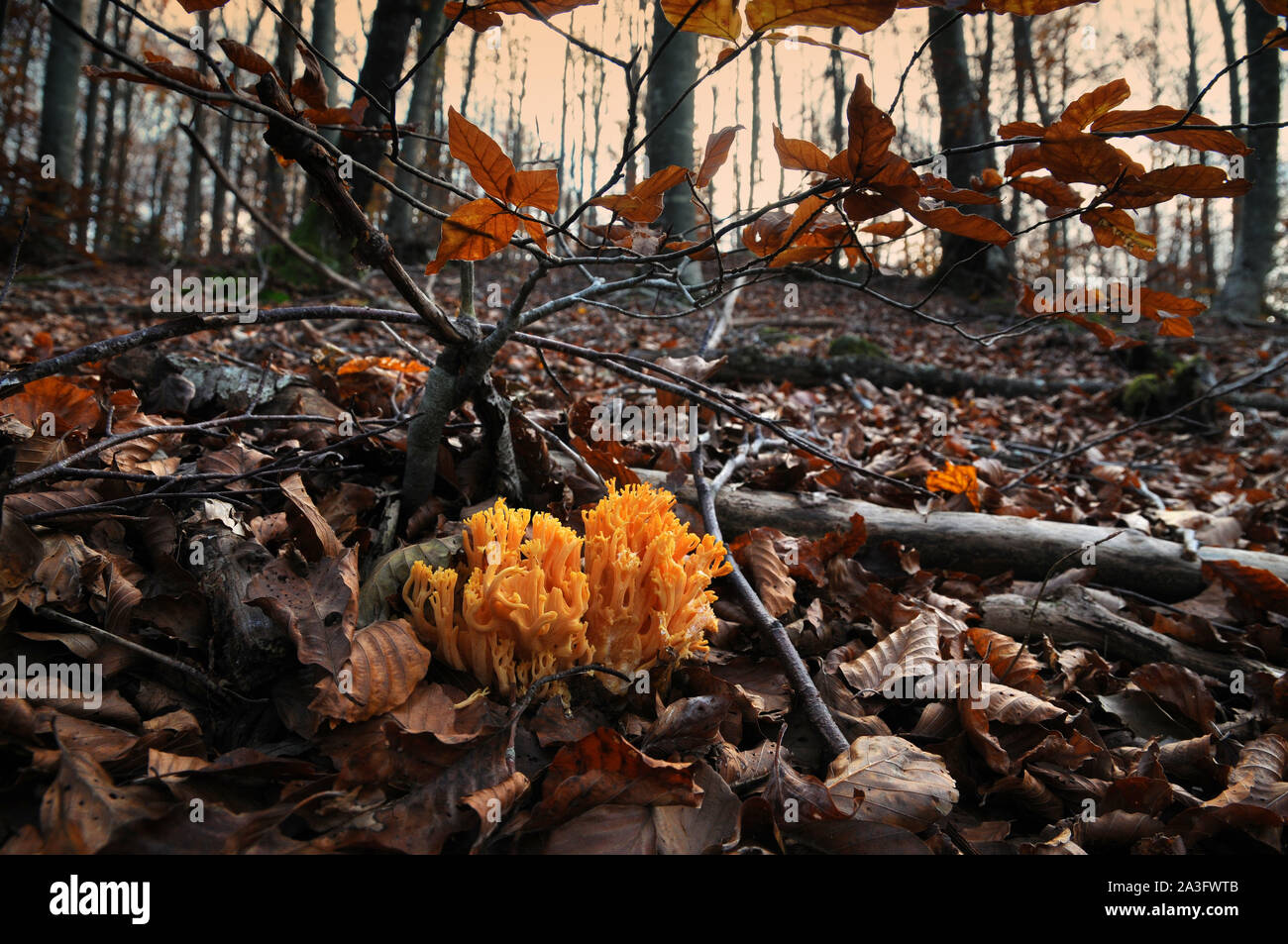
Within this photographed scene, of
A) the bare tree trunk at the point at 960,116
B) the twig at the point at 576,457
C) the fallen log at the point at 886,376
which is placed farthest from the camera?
the bare tree trunk at the point at 960,116

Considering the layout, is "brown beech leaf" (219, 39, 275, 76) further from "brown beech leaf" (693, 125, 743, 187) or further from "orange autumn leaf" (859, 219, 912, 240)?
"orange autumn leaf" (859, 219, 912, 240)

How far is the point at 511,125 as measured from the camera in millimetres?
40250

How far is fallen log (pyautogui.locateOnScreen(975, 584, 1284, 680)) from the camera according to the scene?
2.25 m

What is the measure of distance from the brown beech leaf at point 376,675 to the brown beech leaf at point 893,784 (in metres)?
1.03

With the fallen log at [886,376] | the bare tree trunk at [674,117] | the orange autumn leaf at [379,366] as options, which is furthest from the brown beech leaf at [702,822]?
the bare tree trunk at [674,117]

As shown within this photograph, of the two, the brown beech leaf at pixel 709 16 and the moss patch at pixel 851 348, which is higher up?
the moss patch at pixel 851 348

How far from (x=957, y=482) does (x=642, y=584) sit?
216cm

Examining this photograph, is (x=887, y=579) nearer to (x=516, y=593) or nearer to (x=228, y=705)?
(x=516, y=593)

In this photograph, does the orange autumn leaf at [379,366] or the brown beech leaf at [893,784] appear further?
the orange autumn leaf at [379,366]

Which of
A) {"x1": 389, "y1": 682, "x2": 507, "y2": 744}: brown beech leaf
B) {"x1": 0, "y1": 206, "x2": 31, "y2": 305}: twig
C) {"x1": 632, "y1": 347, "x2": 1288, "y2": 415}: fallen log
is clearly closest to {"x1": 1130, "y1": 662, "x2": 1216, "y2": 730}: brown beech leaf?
{"x1": 389, "y1": 682, "x2": 507, "y2": 744}: brown beech leaf

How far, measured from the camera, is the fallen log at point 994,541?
2.70 m

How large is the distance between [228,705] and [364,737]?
352 millimetres

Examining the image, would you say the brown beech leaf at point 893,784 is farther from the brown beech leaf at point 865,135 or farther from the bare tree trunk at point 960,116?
the bare tree trunk at point 960,116

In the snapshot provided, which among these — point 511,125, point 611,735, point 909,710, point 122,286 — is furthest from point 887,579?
point 511,125
